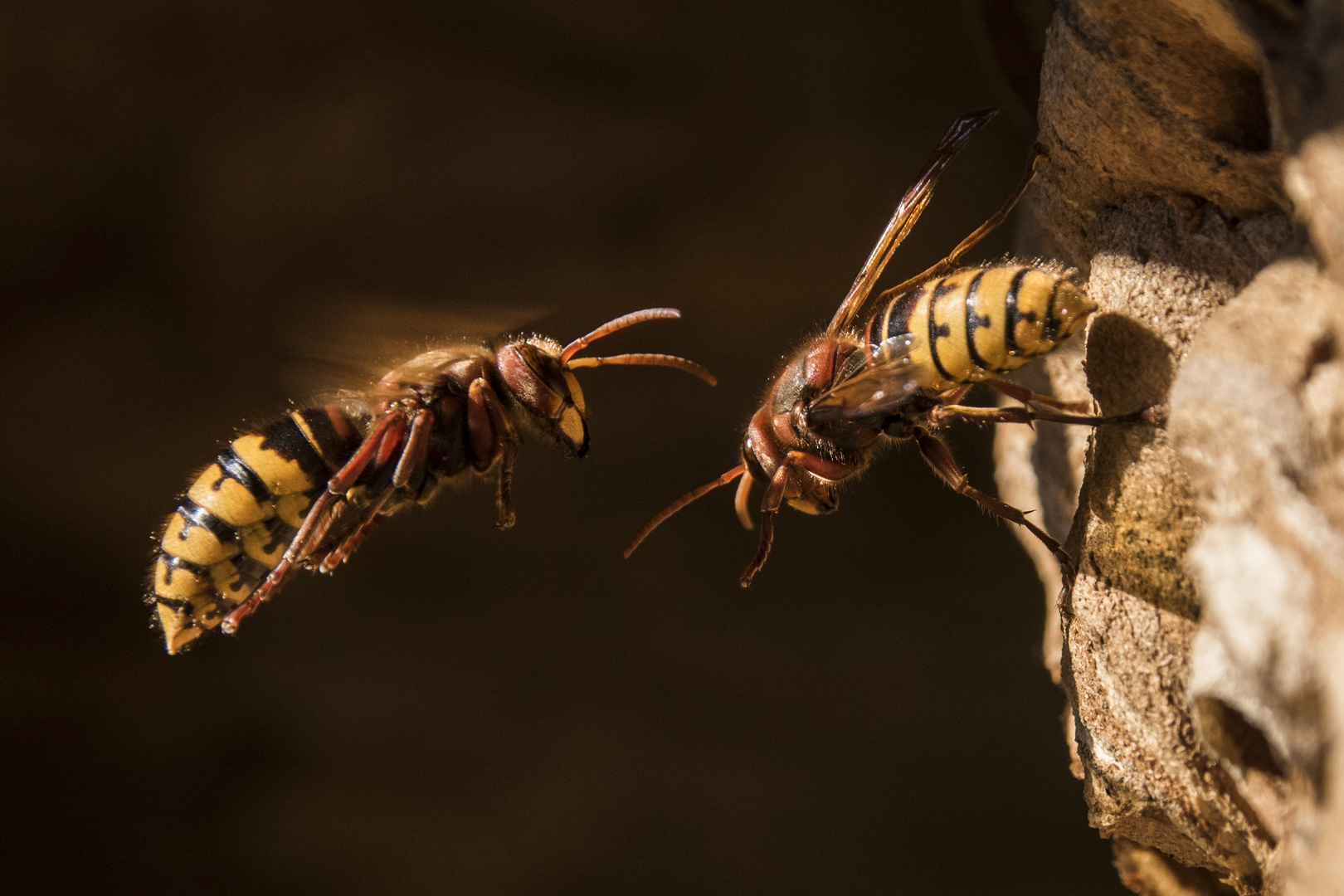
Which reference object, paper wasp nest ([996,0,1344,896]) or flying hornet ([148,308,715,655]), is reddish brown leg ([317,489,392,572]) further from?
paper wasp nest ([996,0,1344,896])

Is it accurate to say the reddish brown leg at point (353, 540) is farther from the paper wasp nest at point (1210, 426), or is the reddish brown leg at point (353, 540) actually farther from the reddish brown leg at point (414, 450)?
the paper wasp nest at point (1210, 426)

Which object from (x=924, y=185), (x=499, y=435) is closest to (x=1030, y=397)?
(x=924, y=185)

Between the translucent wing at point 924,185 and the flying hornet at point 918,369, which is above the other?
the translucent wing at point 924,185

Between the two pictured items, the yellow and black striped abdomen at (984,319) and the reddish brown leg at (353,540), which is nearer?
the yellow and black striped abdomen at (984,319)

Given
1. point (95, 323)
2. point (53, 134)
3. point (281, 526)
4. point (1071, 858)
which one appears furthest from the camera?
point (1071, 858)

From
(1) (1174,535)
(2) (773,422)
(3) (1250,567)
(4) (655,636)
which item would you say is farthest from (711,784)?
(3) (1250,567)

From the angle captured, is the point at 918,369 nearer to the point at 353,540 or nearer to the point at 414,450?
the point at 414,450

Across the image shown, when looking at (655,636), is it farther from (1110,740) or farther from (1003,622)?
(1110,740)

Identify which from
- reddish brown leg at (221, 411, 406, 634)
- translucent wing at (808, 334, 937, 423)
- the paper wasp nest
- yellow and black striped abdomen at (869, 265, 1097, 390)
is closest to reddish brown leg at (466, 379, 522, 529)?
reddish brown leg at (221, 411, 406, 634)

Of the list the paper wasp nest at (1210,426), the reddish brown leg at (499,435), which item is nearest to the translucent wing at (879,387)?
the paper wasp nest at (1210,426)
